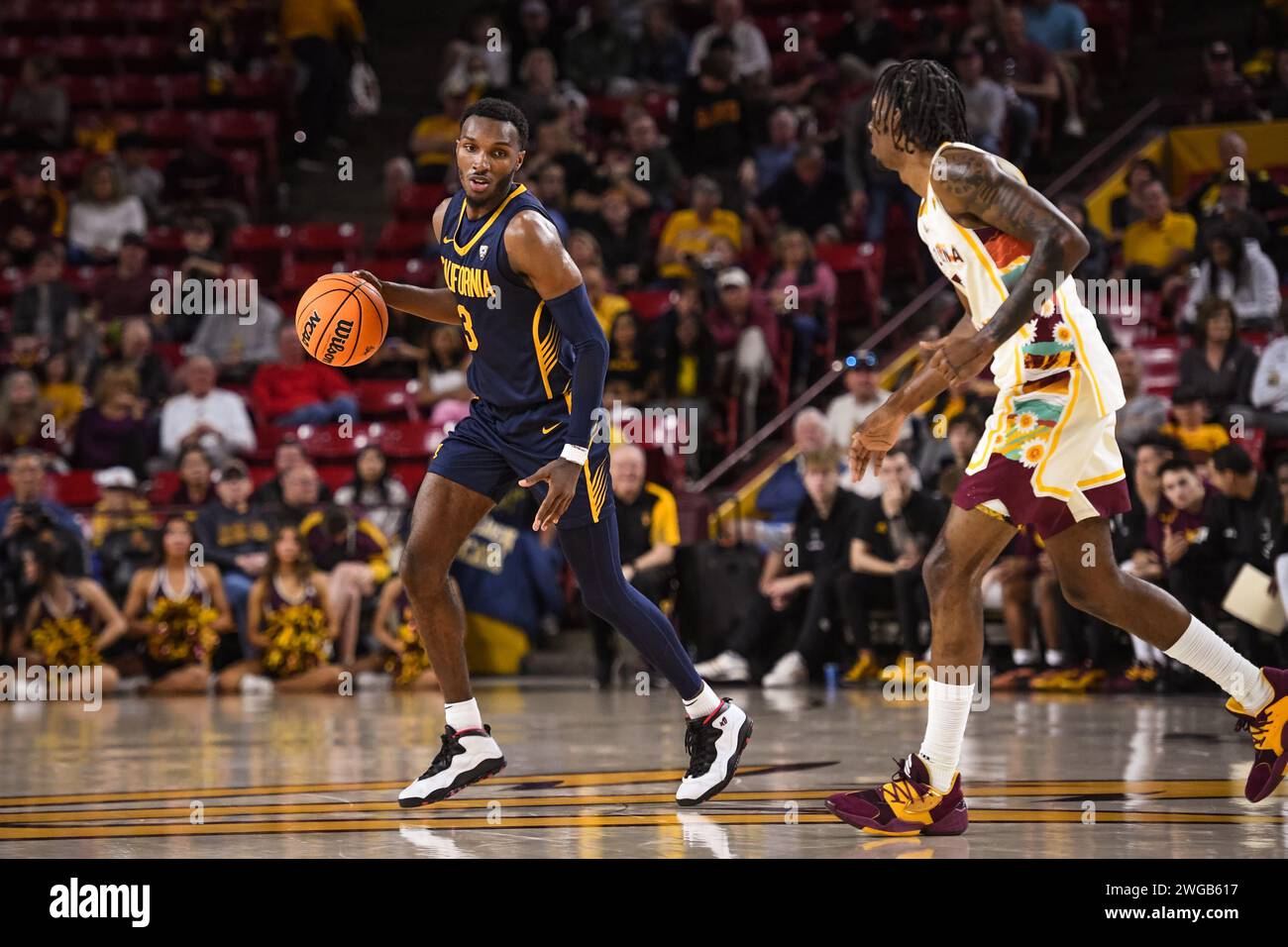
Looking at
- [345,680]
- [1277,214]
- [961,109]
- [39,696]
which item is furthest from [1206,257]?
→ [39,696]

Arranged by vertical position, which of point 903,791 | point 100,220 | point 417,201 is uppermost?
point 417,201

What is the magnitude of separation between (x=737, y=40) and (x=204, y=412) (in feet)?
19.0

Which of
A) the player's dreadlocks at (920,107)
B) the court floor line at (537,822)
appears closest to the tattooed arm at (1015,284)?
the player's dreadlocks at (920,107)

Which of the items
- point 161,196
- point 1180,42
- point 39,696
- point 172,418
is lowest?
point 39,696

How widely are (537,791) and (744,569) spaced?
5016mm

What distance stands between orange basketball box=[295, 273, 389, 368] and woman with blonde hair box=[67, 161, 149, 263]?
980 centimetres

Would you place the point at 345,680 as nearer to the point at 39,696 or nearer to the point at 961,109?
the point at 39,696

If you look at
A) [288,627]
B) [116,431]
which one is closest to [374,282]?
[288,627]

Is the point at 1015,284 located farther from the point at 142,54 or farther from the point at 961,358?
the point at 142,54

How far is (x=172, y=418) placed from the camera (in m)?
12.6

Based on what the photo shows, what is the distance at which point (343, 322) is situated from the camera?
230 inches

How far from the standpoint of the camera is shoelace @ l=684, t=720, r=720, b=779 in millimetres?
5742

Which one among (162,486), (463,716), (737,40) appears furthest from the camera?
(737,40)

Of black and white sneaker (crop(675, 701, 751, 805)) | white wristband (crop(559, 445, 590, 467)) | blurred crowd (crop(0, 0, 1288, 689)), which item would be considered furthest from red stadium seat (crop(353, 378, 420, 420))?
white wristband (crop(559, 445, 590, 467))
